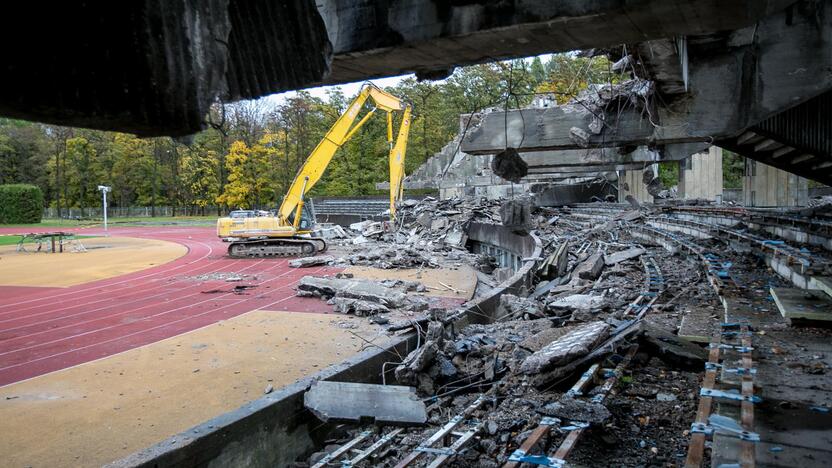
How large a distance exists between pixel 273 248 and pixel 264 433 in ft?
60.7

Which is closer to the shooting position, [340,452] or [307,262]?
[340,452]

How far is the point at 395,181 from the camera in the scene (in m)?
31.7

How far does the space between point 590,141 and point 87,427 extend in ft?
30.3

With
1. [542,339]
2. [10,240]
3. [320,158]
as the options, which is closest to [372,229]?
[320,158]

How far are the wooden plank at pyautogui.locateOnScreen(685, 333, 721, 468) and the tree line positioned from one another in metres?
42.2

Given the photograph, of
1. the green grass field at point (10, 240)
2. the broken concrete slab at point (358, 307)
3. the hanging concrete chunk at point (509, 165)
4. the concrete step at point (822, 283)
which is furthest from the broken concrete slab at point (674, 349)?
the green grass field at point (10, 240)

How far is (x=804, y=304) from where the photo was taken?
6.41 meters

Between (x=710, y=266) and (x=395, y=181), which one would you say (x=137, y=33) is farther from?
(x=395, y=181)

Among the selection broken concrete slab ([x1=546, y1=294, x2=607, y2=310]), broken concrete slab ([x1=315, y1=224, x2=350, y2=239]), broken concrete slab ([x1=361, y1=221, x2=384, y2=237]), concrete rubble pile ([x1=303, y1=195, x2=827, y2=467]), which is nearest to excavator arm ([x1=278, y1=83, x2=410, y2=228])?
broken concrete slab ([x1=361, y1=221, x2=384, y2=237])

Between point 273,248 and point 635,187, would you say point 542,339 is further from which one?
point 635,187

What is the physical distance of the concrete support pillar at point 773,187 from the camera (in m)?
24.3

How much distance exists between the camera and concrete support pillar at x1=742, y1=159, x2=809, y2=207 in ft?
Result: 79.8

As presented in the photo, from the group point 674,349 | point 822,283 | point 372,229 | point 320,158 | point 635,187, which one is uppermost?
point 320,158

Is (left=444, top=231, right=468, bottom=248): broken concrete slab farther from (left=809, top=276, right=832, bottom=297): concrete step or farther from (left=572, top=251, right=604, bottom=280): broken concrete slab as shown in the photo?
(left=809, top=276, right=832, bottom=297): concrete step
